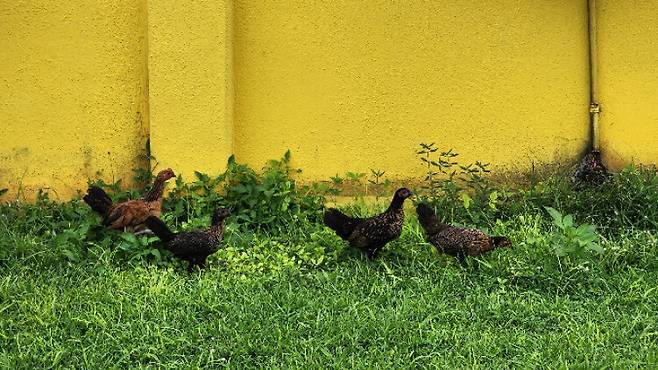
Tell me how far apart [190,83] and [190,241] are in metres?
1.42

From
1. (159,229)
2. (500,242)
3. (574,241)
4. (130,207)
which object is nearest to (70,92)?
(130,207)

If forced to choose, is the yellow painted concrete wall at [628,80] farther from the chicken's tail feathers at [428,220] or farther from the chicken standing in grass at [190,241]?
the chicken standing in grass at [190,241]

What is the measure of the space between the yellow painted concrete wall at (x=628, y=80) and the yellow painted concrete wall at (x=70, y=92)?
11.3 ft

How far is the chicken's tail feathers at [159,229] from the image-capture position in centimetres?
451

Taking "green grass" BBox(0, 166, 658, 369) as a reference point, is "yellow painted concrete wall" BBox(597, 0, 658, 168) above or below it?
above

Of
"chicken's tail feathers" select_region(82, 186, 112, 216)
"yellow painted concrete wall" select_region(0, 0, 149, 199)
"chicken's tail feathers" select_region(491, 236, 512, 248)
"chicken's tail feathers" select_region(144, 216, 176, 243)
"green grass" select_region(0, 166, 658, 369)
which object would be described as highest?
"yellow painted concrete wall" select_region(0, 0, 149, 199)

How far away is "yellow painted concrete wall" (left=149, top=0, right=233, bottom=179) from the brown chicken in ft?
1.26

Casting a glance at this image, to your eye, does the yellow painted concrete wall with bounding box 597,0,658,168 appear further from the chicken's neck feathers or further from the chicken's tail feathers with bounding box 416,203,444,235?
the chicken's neck feathers

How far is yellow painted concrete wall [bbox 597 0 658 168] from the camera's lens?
573 cm

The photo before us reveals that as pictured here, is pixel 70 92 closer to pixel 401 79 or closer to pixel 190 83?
pixel 190 83

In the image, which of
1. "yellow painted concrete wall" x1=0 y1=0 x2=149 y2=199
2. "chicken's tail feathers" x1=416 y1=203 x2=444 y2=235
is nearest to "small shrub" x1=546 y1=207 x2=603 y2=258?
"chicken's tail feathers" x1=416 y1=203 x2=444 y2=235

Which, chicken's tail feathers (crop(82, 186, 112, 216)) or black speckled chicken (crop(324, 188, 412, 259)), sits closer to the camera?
black speckled chicken (crop(324, 188, 412, 259))

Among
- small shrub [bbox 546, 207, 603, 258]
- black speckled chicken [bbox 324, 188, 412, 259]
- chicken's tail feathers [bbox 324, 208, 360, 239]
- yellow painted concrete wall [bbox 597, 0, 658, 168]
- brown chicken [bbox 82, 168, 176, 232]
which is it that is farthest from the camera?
yellow painted concrete wall [bbox 597, 0, 658, 168]

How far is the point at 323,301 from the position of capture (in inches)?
162
